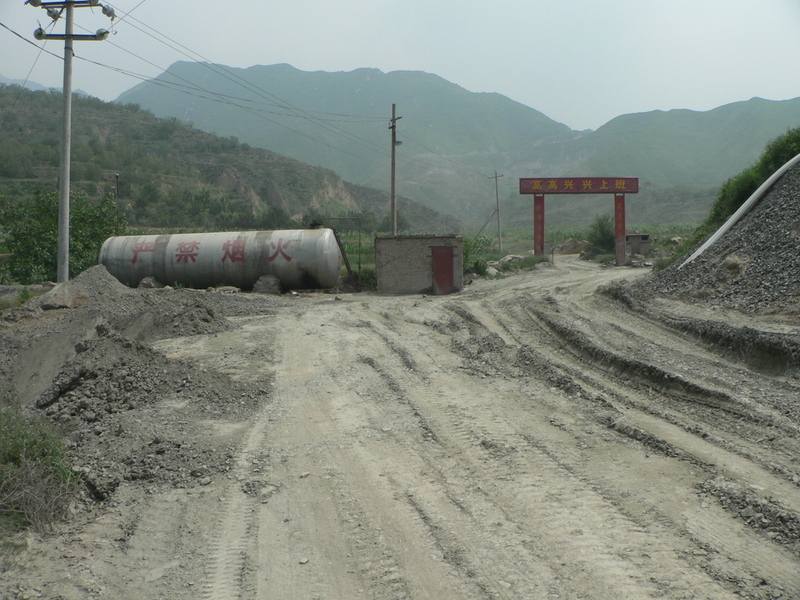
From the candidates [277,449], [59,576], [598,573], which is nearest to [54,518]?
[59,576]

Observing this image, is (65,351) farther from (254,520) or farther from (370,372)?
(254,520)

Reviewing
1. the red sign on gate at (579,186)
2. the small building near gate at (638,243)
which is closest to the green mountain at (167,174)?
the red sign on gate at (579,186)

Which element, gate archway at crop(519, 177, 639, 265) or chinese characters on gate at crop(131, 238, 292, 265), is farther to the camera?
gate archway at crop(519, 177, 639, 265)

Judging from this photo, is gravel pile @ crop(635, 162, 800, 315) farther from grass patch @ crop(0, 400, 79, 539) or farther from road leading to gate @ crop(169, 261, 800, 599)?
grass patch @ crop(0, 400, 79, 539)

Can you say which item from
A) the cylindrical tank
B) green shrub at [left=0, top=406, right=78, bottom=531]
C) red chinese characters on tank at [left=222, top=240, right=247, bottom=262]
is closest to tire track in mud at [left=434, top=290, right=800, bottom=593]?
green shrub at [left=0, top=406, right=78, bottom=531]

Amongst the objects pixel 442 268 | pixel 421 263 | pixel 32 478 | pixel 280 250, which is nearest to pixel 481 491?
pixel 32 478

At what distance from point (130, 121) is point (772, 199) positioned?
350ft

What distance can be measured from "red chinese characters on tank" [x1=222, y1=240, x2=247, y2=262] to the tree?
7228mm

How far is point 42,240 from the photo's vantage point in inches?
961

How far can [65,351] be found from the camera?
10859mm

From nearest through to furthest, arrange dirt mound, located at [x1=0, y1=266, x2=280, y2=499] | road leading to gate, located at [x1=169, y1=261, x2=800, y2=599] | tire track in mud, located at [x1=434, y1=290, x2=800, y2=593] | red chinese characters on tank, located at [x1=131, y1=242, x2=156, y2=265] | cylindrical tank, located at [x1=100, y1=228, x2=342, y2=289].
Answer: tire track in mud, located at [x1=434, y1=290, x2=800, y2=593] → road leading to gate, located at [x1=169, y1=261, x2=800, y2=599] → dirt mound, located at [x1=0, y1=266, x2=280, y2=499] → cylindrical tank, located at [x1=100, y1=228, x2=342, y2=289] → red chinese characters on tank, located at [x1=131, y1=242, x2=156, y2=265]

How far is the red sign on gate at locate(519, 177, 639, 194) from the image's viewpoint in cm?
3634

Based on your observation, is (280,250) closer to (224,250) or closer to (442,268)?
(224,250)

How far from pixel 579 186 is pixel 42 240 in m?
27.6
